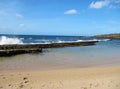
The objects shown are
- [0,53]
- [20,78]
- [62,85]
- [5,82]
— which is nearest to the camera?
[62,85]

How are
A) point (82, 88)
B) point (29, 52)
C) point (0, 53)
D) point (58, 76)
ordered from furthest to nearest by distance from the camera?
1. point (29, 52)
2. point (0, 53)
3. point (58, 76)
4. point (82, 88)

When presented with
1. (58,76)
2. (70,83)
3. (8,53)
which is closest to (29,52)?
(8,53)

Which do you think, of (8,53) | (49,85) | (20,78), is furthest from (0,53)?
(49,85)

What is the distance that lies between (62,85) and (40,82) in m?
0.90

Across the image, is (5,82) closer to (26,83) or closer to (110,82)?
(26,83)

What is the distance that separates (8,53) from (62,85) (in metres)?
11.5

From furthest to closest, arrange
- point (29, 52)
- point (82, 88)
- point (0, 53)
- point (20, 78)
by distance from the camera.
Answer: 1. point (29, 52)
2. point (0, 53)
3. point (20, 78)
4. point (82, 88)

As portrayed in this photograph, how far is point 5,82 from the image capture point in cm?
718

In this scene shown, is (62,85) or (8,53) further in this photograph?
(8,53)

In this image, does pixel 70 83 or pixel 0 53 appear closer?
pixel 70 83

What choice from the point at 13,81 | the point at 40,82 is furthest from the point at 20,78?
the point at 40,82

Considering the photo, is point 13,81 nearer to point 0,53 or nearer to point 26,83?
point 26,83

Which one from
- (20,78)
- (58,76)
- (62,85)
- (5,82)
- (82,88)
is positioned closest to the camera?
(82,88)

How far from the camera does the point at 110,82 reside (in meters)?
Answer: 7.08
